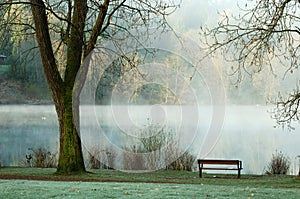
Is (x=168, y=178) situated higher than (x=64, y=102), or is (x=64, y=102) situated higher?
(x=64, y=102)

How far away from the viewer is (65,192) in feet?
22.9

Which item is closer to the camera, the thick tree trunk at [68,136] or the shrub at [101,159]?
the thick tree trunk at [68,136]

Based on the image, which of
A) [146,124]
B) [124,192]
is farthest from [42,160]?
[124,192]

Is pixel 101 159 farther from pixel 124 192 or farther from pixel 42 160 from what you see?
pixel 124 192

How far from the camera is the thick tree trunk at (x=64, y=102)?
1132 centimetres

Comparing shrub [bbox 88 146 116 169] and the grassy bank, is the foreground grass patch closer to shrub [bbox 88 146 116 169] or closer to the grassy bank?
the grassy bank

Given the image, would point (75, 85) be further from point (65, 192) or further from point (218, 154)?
point (218, 154)

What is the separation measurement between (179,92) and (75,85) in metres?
13.6

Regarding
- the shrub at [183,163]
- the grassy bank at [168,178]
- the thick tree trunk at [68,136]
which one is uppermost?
the thick tree trunk at [68,136]

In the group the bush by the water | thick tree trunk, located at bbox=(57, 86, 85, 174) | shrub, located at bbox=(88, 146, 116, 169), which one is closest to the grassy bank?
thick tree trunk, located at bbox=(57, 86, 85, 174)

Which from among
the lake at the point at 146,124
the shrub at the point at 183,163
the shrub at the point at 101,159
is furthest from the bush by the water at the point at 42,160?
the shrub at the point at 183,163

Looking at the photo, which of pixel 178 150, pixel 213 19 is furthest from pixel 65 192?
pixel 213 19

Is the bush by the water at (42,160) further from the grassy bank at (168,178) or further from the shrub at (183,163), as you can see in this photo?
the shrub at (183,163)

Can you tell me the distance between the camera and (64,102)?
455 inches
